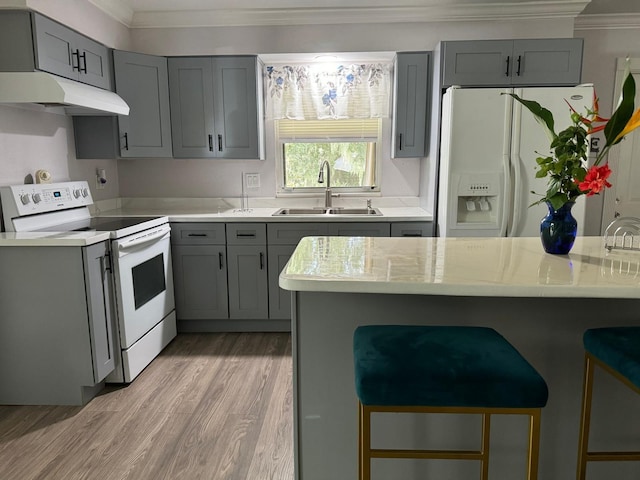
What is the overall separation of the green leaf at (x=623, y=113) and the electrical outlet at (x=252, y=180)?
288 cm

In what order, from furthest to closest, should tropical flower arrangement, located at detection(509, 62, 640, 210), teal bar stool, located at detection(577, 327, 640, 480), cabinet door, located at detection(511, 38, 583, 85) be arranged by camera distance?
cabinet door, located at detection(511, 38, 583, 85) < tropical flower arrangement, located at detection(509, 62, 640, 210) < teal bar stool, located at detection(577, 327, 640, 480)

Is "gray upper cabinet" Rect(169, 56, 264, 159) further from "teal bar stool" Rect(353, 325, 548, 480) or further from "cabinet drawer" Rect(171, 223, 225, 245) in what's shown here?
"teal bar stool" Rect(353, 325, 548, 480)

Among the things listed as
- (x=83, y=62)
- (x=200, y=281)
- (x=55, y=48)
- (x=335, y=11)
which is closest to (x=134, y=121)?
(x=83, y=62)

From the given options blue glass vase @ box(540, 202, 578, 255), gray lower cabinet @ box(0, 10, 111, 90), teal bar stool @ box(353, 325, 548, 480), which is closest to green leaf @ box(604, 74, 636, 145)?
blue glass vase @ box(540, 202, 578, 255)

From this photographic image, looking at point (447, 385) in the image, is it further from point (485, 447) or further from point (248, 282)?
point (248, 282)

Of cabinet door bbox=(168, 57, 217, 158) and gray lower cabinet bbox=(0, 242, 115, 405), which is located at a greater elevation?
cabinet door bbox=(168, 57, 217, 158)

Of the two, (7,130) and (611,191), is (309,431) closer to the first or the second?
(7,130)

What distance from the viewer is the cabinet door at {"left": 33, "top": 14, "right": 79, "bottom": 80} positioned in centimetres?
239

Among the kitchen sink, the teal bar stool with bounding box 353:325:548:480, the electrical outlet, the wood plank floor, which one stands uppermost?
the electrical outlet

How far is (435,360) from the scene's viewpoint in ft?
3.82

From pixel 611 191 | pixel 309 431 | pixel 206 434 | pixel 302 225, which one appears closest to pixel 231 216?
pixel 302 225

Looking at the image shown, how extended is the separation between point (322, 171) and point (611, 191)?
2532 millimetres

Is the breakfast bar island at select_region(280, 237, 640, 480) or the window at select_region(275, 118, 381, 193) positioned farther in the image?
the window at select_region(275, 118, 381, 193)

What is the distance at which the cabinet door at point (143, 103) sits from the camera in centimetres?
331
